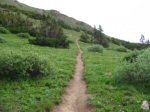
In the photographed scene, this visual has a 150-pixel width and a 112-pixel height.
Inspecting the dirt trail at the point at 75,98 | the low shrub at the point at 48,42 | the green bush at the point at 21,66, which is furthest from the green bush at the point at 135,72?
the low shrub at the point at 48,42

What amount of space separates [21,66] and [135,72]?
274 inches

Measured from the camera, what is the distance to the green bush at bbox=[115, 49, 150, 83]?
2128 cm

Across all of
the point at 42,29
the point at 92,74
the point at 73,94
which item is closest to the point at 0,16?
the point at 42,29

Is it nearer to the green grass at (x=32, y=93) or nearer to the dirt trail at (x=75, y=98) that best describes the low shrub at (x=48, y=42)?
the dirt trail at (x=75, y=98)

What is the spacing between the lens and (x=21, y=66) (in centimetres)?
2041

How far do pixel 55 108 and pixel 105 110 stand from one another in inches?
97.5

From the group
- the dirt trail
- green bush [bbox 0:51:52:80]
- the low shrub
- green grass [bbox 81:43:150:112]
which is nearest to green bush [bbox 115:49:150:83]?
green grass [bbox 81:43:150:112]

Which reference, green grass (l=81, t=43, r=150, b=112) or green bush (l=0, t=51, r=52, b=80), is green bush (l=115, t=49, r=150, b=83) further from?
green bush (l=0, t=51, r=52, b=80)

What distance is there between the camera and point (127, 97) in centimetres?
1884

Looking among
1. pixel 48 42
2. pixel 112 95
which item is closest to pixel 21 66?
pixel 112 95

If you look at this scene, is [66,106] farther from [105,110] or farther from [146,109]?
[146,109]

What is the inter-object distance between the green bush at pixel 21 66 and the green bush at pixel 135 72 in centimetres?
471

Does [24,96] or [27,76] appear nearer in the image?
[24,96]

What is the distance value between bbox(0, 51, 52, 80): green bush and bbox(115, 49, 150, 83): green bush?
4.71 m
